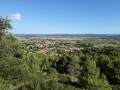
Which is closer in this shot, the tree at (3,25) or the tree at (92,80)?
the tree at (3,25)

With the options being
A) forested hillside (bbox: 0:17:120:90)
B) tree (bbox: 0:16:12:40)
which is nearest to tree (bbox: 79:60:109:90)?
forested hillside (bbox: 0:17:120:90)

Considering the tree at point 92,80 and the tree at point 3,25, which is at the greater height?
the tree at point 3,25

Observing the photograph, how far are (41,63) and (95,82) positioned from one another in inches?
760

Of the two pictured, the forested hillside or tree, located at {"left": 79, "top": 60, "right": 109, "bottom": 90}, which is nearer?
the forested hillside

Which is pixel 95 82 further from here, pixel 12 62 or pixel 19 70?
pixel 12 62

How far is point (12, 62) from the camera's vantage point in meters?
8.56

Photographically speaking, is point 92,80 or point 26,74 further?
point 92,80

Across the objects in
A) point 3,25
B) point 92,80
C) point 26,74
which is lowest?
point 92,80

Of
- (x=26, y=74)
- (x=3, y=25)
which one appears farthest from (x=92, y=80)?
(x=3, y=25)

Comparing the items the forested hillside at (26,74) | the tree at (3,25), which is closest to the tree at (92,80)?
the forested hillside at (26,74)

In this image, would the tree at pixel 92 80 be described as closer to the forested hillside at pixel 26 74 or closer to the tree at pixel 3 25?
the forested hillside at pixel 26 74

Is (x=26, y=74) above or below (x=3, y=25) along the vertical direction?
below

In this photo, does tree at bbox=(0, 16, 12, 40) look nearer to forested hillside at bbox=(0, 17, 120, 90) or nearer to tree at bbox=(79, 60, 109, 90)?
forested hillside at bbox=(0, 17, 120, 90)

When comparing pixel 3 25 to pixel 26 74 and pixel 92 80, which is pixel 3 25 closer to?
pixel 26 74
